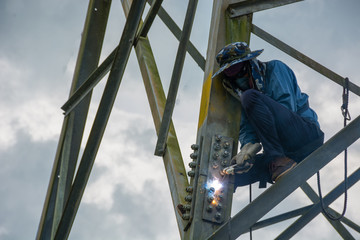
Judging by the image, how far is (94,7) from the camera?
865 cm

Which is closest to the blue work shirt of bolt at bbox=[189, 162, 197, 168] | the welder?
the welder

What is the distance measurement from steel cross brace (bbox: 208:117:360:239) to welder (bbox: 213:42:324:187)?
525mm

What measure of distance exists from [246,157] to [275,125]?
1.45 ft

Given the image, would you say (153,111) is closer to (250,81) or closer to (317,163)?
(250,81)

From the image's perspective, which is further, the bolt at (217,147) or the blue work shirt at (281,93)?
the blue work shirt at (281,93)

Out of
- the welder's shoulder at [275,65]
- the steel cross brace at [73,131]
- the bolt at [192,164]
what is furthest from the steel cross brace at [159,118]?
the welder's shoulder at [275,65]

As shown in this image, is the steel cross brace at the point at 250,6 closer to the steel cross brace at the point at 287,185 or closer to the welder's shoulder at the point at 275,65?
the welder's shoulder at the point at 275,65

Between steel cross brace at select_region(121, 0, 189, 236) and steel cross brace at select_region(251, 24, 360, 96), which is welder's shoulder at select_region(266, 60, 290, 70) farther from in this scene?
steel cross brace at select_region(121, 0, 189, 236)

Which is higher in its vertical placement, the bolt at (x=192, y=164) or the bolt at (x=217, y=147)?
the bolt at (x=217, y=147)

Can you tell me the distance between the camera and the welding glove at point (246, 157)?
559cm

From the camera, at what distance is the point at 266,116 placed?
577 cm

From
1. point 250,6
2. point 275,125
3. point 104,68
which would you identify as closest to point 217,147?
point 275,125

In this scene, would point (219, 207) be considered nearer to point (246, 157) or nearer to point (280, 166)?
point (246, 157)

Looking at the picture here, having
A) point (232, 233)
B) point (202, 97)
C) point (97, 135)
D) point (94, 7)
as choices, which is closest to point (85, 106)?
point (94, 7)
